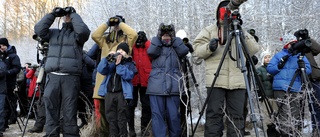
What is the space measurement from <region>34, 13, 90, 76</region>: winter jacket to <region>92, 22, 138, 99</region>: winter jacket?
1.17 ft

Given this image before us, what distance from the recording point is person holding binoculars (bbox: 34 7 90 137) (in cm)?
435

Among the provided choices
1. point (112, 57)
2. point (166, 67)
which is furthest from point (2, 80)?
point (166, 67)

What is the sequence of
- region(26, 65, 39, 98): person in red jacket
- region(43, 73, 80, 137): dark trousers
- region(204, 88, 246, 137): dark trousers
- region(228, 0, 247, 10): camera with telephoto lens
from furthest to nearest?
1. region(26, 65, 39, 98): person in red jacket
2. region(43, 73, 80, 137): dark trousers
3. region(204, 88, 246, 137): dark trousers
4. region(228, 0, 247, 10): camera with telephoto lens

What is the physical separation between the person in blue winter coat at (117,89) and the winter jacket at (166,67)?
1.08ft

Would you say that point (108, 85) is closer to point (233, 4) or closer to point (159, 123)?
point (159, 123)

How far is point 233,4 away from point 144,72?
7.45ft

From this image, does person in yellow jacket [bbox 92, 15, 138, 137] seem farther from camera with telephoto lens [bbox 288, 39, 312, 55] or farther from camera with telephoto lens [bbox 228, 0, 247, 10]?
camera with telephoto lens [bbox 288, 39, 312, 55]

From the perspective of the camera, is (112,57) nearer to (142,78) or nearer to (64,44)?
(64,44)

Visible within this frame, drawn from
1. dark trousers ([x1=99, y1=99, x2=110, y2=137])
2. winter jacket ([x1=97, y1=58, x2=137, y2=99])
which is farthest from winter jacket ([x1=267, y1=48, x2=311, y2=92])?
dark trousers ([x1=99, y1=99, x2=110, y2=137])

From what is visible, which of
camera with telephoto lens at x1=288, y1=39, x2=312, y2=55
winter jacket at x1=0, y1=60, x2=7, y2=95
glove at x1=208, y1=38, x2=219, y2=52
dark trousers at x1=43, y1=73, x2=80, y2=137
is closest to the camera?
glove at x1=208, y1=38, x2=219, y2=52

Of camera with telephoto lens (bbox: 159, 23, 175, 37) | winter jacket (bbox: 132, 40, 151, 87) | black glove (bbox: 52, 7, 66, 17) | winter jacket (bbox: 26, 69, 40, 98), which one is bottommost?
winter jacket (bbox: 26, 69, 40, 98)

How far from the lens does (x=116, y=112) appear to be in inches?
176

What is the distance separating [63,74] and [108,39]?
981mm

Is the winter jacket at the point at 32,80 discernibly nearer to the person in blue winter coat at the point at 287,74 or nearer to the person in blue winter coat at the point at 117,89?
the person in blue winter coat at the point at 117,89
